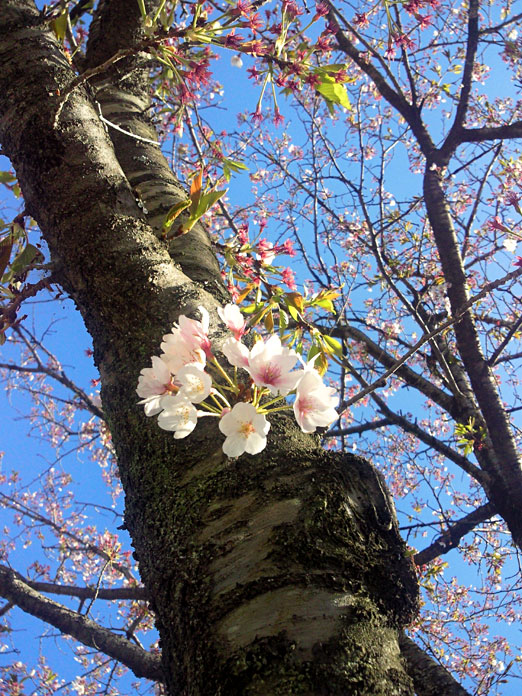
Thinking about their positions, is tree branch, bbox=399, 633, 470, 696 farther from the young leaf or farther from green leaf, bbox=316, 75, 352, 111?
green leaf, bbox=316, 75, 352, 111

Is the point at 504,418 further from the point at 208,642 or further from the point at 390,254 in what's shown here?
the point at 208,642

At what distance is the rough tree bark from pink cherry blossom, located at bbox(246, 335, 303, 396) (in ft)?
0.36

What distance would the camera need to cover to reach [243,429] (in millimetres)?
637

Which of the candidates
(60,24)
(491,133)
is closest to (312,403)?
(60,24)

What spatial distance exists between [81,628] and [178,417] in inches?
102

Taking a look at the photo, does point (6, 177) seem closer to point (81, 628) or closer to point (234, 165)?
point (234, 165)

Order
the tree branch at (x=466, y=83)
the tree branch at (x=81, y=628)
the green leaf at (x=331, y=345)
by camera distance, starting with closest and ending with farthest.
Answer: the green leaf at (x=331, y=345), the tree branch at (x=81, y=628), the tree branch at (x=466, y=83)

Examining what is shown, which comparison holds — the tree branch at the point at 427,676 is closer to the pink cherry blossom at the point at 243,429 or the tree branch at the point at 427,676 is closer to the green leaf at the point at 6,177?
the pink cherry blossom at the point at 243,429

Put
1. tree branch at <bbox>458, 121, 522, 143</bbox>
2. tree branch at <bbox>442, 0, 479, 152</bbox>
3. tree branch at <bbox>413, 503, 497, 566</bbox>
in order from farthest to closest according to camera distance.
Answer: tree branch at <bbox>442, 0, 479, 152</bbox>
tree branch at <bbox>458, 121, 522, 143</bbox>
tree branch at <bbox>413, 503, 497, 566</bbox>

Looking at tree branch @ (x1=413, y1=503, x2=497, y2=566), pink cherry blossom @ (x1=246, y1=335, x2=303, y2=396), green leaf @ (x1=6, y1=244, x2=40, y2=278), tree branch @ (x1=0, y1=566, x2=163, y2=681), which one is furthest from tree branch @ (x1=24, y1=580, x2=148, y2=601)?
pink cherry blossom @ (x1=246, y1=335, x2=303, y2=396)

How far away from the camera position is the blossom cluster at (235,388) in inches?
24.8

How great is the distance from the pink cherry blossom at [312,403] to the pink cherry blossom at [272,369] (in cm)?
2

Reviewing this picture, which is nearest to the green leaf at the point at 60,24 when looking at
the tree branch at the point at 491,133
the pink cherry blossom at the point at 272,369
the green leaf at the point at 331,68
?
the green leaf at the point at 331,68

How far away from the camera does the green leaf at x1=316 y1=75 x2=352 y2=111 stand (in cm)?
139
